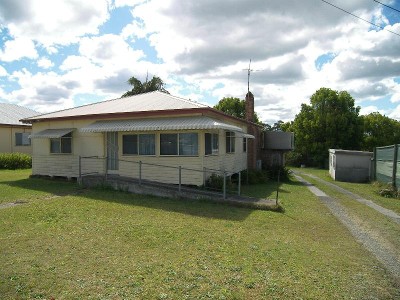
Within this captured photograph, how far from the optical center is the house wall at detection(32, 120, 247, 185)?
519 inches

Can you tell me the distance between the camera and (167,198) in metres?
12.0

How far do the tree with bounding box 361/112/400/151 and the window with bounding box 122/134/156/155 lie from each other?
1411 inches

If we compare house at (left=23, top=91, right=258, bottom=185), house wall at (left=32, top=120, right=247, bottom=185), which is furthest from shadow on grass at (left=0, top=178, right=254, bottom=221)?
house wall at (left=32, top=120, right=247, bottom=185)

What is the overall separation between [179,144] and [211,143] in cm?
147

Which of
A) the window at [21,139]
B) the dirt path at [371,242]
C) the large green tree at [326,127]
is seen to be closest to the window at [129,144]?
the dirt path at [371,242]

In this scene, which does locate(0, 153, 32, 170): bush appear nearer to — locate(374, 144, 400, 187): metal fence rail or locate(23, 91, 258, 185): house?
locate(23, 91, 258, 185): house

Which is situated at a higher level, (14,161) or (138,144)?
(138,144)

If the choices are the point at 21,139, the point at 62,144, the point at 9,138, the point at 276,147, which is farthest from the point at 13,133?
the point at 276,147

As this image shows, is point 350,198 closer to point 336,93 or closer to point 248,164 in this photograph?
point 248,164

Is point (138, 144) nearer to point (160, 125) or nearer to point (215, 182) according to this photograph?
point (160, 125)

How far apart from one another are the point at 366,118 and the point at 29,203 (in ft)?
144

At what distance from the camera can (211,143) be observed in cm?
1403

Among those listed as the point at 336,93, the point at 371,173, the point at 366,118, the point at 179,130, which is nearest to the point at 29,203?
the point at 179,130

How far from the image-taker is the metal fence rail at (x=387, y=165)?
52.4ft
